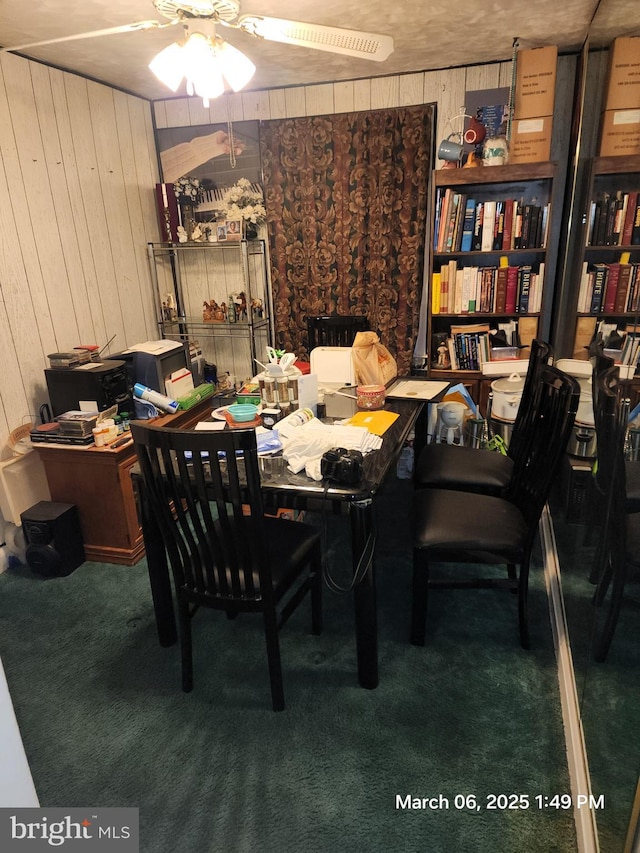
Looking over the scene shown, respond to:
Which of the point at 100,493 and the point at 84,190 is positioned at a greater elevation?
the point at 84,190

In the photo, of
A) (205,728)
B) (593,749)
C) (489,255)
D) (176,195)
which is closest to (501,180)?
(489,255)

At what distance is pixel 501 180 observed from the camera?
2994 millimetres

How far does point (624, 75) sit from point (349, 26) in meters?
1.60

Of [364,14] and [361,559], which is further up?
[364,14]

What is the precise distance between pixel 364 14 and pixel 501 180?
113cm

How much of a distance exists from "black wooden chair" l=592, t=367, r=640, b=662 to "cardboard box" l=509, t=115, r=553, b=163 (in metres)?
2.14

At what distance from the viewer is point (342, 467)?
1594mm

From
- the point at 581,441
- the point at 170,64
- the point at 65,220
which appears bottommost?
the point at 581,441

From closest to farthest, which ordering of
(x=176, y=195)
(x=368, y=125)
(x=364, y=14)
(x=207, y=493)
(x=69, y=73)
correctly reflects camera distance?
1. (x=207, y=493)
2. (x=364, y=14)
3. (x=69, y=73)
4. (x=368, y=125)
5. (x=176, y=195)

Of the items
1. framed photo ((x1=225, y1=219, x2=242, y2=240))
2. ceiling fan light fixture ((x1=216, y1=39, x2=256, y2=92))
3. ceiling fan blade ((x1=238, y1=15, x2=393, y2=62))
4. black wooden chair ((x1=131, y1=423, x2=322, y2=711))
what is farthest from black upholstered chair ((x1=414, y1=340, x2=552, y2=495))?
framed photo ((x1=225, y1=219, x2=242, y2=240))

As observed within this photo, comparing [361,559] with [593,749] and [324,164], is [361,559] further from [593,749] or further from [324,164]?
[324,164]

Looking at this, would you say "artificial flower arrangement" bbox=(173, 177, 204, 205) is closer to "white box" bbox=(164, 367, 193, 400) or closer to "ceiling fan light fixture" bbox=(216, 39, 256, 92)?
"white box" bbox=(164, 367, 193, 400)

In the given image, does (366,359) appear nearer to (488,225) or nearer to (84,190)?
(488,225)

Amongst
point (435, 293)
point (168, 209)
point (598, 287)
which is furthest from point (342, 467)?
point (168, 209)
